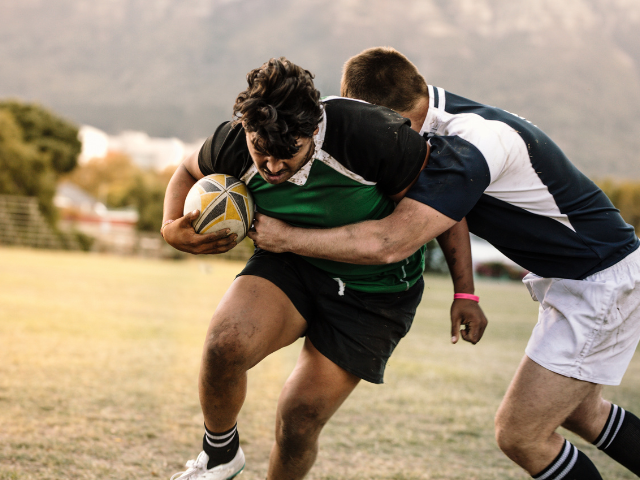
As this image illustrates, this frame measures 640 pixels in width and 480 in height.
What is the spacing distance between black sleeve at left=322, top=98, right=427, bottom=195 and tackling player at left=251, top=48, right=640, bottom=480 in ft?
0.38

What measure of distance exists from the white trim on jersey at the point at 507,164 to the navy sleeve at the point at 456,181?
0.05 metres

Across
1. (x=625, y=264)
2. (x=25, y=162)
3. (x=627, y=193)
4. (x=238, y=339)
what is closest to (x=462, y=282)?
(x=625, y=264)

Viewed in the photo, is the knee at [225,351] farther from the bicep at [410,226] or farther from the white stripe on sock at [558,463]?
the white stripe on sock at [558,463]

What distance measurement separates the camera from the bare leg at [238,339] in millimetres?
2771

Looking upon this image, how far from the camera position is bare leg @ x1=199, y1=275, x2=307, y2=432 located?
2771mm

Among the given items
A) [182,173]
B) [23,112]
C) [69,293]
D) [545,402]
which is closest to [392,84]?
A: [182,173]

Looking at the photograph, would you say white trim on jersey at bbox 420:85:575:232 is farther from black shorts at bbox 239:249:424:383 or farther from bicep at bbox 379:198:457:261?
black shorts at bbox 239:249:424:383

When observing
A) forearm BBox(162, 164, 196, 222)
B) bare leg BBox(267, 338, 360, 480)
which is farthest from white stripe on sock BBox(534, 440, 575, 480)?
forearm BBox(162, 164, 196, 222)

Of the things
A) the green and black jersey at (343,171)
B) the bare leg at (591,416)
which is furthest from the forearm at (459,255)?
the bare leg at (591,416)

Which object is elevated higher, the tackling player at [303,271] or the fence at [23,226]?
the tackling player at [303,271]

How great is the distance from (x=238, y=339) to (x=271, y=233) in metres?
0.56

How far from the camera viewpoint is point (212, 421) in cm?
297

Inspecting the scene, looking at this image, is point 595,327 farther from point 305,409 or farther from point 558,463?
point 305,409

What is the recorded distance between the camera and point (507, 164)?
2.70m
